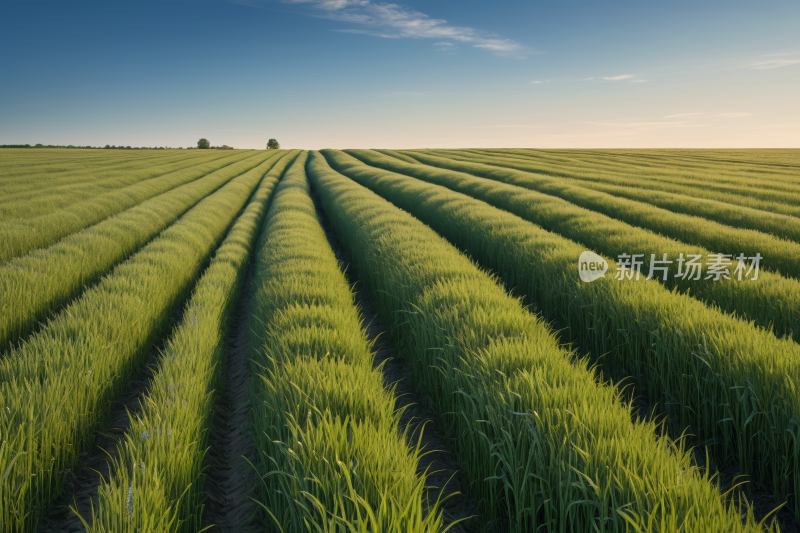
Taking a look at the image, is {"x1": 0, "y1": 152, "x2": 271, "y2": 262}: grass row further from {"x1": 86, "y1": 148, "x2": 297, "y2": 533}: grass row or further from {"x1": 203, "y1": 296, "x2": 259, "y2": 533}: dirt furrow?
{"x1": 203, "y1": 296, "x2": 259, "y2": 533}: dirt furrow

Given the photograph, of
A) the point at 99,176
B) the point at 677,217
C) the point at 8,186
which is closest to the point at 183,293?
the point at 677,217

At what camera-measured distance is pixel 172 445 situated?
7.88ft

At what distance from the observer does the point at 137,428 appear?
8.59 ft

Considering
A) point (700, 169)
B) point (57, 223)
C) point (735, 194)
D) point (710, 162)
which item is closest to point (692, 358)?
point (57, 223)

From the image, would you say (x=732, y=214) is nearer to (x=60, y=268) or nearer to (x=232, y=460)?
(x=232, y=460)

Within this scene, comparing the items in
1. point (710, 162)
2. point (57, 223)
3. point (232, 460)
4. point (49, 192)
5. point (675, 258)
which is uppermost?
point (710, 162)

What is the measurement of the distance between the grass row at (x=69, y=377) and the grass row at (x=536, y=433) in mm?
2449

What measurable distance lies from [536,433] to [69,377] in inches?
130

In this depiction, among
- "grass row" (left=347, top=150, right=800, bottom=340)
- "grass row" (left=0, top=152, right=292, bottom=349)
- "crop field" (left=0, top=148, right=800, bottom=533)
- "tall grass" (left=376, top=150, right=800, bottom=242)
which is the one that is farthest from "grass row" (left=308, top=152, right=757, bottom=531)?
"tall grass" (left=376, top=150, right=800, bottom=242)

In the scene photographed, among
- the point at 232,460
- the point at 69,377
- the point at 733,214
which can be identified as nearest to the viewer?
the point at 69,377

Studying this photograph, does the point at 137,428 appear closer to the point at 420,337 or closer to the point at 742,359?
the point at 420,337

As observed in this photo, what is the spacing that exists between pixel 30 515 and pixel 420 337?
9.45 feet

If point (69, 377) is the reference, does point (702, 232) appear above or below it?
above

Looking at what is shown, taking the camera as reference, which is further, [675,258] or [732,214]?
[732,214]
